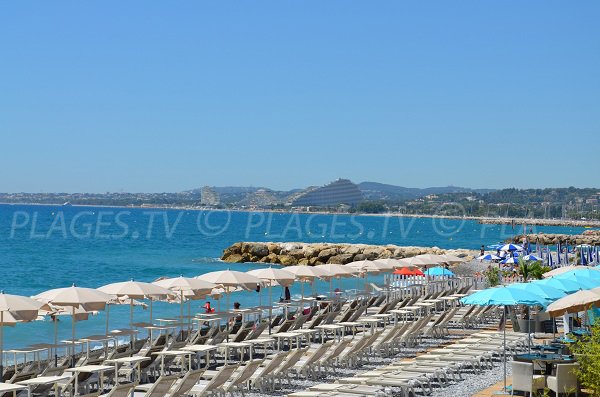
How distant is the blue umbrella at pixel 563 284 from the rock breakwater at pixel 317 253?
131 feet

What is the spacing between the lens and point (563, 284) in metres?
14.7

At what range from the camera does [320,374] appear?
1364 centimetres

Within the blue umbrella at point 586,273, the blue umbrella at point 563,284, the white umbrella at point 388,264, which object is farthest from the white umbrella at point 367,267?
the blue umbrella at point 563,284

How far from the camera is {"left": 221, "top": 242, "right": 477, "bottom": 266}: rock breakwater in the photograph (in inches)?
2256

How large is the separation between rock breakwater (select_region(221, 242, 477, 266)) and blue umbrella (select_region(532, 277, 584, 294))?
40.0m

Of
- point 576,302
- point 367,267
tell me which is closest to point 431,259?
point 367,267

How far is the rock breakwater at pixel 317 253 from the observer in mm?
57312

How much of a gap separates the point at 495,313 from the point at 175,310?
11.8 metres

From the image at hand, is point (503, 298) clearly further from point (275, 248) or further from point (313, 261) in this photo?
point (275, 248)

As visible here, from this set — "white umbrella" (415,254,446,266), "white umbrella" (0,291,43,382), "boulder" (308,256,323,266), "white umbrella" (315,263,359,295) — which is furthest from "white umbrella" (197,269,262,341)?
"boulder" (308,256,323,266)

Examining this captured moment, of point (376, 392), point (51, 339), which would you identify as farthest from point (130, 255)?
point (376, 392)

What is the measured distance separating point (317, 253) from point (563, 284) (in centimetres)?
4523

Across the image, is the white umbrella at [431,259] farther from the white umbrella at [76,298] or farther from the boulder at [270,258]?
the boulder at [270,258]

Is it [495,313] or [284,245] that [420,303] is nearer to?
[495,313]
